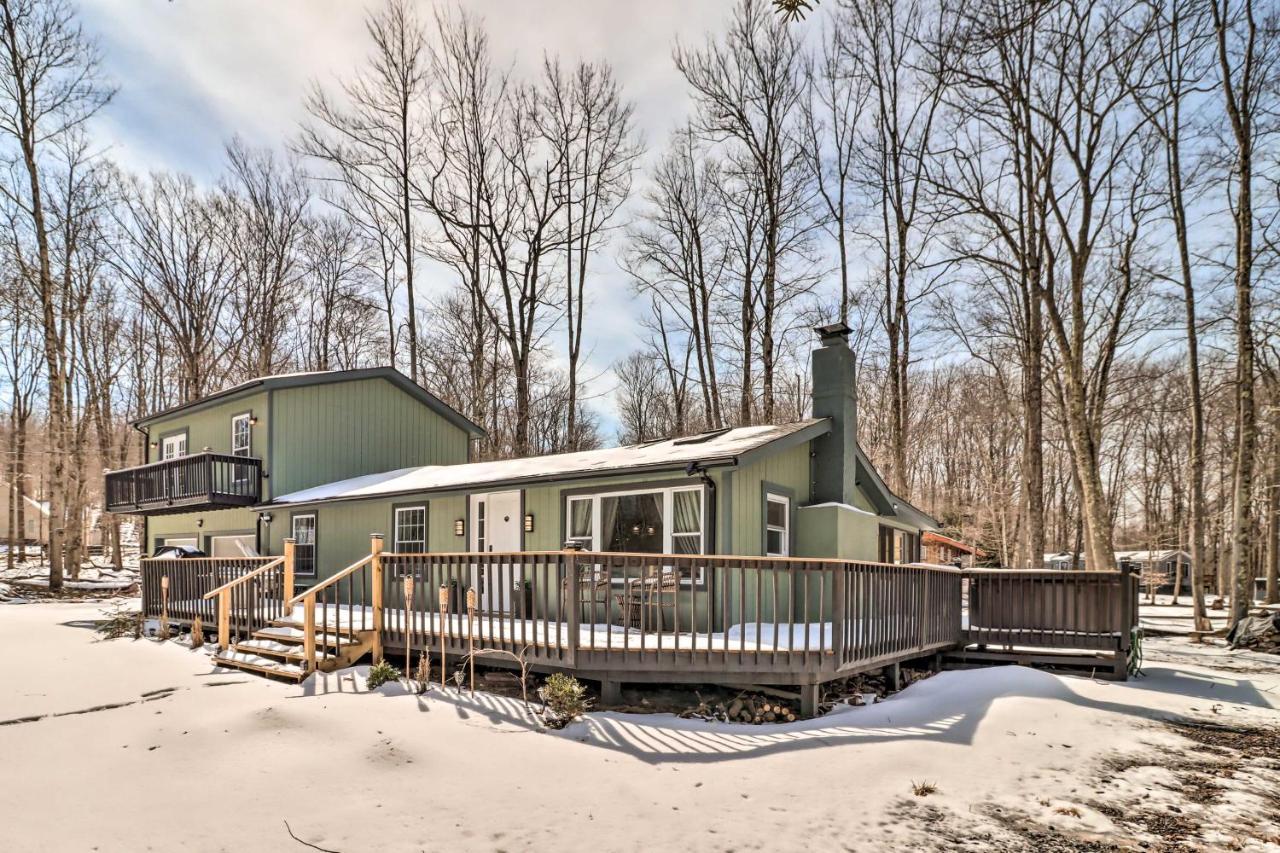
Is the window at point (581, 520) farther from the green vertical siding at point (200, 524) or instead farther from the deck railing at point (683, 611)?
the green vertical siding at point (200, 524)

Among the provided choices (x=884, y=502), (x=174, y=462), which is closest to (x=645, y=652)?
(x=884, y=502)

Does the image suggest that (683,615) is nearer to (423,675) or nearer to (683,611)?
(683,611)

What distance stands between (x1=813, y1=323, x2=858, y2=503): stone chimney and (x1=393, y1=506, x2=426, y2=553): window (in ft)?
23.5

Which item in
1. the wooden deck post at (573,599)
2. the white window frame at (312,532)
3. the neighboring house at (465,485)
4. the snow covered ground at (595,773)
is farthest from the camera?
the white window frame at (312,532)

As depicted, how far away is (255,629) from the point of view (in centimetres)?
954

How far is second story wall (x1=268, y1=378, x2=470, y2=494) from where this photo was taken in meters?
15.5

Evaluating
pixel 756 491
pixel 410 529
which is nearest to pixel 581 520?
pixel 756 491

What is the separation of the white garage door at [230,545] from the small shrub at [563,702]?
12.5 meters

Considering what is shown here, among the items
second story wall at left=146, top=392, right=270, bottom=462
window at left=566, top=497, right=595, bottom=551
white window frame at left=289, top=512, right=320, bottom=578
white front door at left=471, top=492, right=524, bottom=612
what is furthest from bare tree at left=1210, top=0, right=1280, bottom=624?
second story wall at left=146, top=392, right=270, bottom=462

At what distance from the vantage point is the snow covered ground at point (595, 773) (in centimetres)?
405

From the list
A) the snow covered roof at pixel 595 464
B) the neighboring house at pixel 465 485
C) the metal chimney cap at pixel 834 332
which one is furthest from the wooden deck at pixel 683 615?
the metal chimney cap at pixel 834 332

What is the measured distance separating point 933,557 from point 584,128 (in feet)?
67.7

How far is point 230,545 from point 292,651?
1042 cm

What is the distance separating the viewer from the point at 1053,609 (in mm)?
9711
